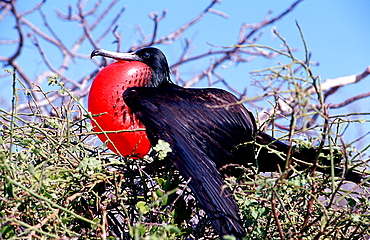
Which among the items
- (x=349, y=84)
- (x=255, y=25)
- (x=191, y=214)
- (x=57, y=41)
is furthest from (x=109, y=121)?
(x=57, y=41)

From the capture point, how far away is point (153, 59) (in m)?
2.36

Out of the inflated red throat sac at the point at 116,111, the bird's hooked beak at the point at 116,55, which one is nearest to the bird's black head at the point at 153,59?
the bird's hooked beak at the point at 116,55

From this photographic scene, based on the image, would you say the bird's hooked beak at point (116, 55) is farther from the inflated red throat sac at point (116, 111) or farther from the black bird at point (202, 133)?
the black bird at point (202, 133)

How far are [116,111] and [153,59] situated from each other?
55 centimetres

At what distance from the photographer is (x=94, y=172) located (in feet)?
4.77

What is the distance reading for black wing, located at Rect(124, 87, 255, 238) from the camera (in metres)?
1.49

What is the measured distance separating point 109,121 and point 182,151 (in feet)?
1.38

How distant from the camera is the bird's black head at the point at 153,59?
2294mm

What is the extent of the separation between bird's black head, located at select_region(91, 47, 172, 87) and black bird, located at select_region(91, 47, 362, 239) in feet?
1.15

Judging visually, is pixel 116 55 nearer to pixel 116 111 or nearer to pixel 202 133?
pixel 116 111

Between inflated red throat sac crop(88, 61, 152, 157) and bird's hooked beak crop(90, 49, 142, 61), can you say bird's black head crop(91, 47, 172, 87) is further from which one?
inflated red throat sac crop(88, 61, 152, 157)

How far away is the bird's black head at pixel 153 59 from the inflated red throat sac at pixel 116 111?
0.84ft

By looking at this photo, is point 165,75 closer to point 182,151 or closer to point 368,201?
point 182,151

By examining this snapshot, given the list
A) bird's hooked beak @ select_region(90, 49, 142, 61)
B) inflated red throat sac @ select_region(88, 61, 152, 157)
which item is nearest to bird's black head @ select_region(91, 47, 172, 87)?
bird's hooked beak @ select_region(90, 49, 142, 61)
